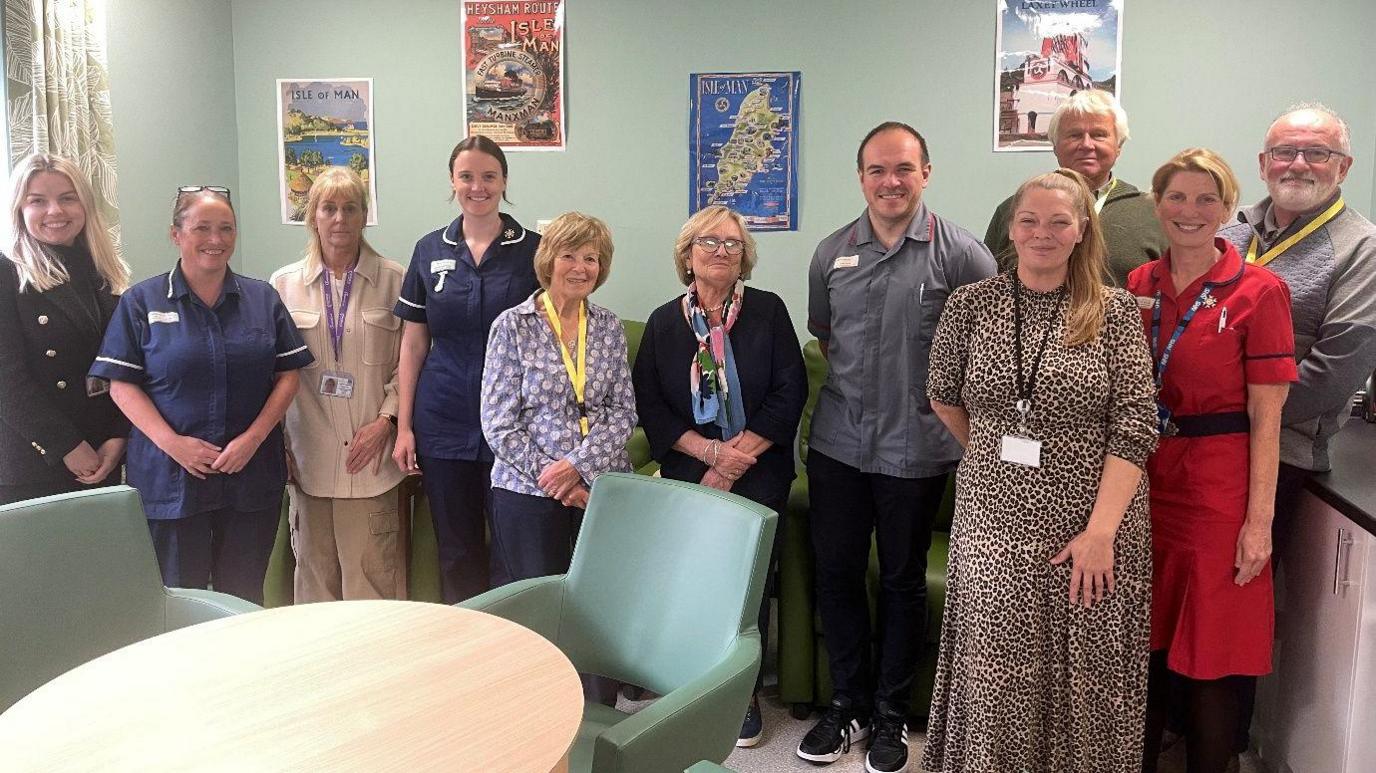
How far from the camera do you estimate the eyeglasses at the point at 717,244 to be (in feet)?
9.00

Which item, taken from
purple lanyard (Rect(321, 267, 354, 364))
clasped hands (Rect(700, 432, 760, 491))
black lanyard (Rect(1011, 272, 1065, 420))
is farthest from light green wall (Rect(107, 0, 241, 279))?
black lanyard (Rect(1011, 272, 1065, 420))

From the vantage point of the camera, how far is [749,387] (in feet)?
9.20

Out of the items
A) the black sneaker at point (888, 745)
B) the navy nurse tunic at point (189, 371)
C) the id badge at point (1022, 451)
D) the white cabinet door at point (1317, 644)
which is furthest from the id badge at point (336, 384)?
the white cabinet door at point (1317, 644)

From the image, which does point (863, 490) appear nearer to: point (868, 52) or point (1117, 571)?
point (1117, 571)

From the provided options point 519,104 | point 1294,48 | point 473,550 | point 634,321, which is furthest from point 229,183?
point 1294,48

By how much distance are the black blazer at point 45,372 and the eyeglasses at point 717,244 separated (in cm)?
167

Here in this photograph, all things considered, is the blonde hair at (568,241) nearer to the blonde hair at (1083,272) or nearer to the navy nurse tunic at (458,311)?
the navy nurse tunic at (458,311)

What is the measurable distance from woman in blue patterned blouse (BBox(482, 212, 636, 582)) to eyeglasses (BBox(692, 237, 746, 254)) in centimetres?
27

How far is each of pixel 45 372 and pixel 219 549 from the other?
65cm

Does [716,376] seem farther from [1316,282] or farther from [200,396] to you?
[1316,282]

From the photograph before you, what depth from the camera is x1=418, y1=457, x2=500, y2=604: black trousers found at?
3072mm

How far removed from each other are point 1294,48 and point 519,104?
9.87 ft

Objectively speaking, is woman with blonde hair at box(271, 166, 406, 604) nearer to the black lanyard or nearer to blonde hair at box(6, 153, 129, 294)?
blonde hair at box(6, 153, 129, 294)

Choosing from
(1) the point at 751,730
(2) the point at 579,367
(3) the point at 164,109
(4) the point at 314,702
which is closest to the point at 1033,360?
(2) the point at 579,367
